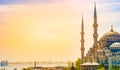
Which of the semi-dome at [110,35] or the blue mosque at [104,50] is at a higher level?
the semi-dome at [110,35]

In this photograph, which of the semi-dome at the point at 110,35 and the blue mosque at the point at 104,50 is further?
the semi-dome at the point at 110,35

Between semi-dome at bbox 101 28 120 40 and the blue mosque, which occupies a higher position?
semi-dome at bbox 101 28 120 40

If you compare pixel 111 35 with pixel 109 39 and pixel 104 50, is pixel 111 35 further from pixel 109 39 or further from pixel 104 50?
pixel 104 50

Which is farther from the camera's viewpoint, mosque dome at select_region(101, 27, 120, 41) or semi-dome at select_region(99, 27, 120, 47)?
mosque dome at select_region(101, 27, 120, 41)

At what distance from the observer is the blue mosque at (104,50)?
7625cm

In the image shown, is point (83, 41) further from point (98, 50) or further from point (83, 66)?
point (83, 66)

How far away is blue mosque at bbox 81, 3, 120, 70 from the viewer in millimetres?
76250

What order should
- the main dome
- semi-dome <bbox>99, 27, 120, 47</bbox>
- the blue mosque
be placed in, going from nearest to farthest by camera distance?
the blue mosque, semi-dome <bbox>99, 27, 120, 47</bbox>, the main dome

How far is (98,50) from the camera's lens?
258 ft

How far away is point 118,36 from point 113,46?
195 inches

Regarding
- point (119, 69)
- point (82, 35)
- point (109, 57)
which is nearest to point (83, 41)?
point (82, 35)

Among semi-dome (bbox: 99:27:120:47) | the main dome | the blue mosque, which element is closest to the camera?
the blue mosque

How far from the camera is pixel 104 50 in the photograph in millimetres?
79312

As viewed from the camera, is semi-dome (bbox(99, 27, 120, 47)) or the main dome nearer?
semi-dome (bbox(99, 27, 120, 47))
